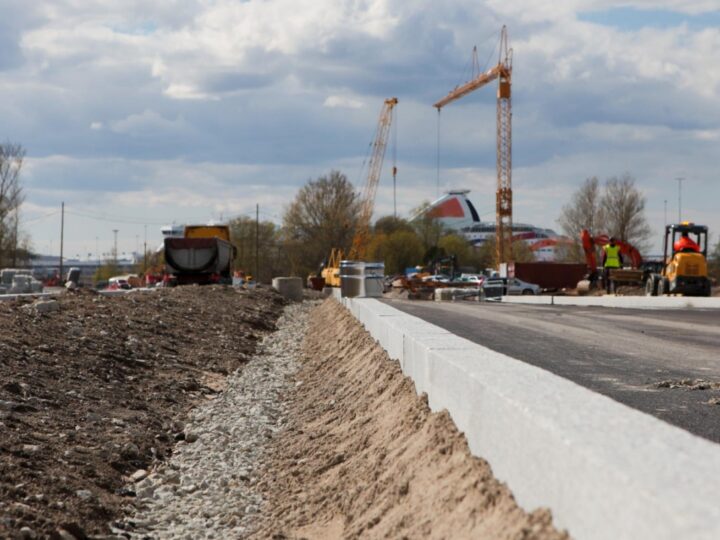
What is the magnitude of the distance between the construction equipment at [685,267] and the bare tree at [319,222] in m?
66.0

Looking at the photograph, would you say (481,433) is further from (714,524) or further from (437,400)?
(714,524)

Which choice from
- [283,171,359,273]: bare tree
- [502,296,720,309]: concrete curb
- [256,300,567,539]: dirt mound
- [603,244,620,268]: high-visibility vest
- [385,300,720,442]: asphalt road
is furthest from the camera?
[283,171,359,273]: bare tree

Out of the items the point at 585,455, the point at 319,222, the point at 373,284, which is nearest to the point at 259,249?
the point at 319,222

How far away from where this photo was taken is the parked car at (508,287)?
2285 inches

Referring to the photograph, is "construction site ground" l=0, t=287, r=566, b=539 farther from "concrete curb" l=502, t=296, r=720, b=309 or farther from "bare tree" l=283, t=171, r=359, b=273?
"bare tree" l=283, t=171, r=359, b=273

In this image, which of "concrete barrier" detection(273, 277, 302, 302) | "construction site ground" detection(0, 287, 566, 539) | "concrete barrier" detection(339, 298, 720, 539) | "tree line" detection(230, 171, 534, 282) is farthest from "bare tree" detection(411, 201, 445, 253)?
"concrete barrier" detection(339, 298, 720, 539)

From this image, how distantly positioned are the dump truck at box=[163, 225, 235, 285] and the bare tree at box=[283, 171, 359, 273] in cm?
5249

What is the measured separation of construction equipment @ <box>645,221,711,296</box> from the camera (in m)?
33.9

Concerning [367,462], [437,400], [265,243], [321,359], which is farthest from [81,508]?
[265,243]

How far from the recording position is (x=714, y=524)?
261 cm

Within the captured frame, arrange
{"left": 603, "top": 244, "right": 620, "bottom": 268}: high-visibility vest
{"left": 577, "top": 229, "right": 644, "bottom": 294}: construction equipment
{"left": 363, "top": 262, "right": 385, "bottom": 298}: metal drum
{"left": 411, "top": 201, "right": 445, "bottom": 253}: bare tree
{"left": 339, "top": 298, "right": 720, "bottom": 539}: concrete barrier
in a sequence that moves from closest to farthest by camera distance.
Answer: {"left": 339, "top": 298, "right": 720, "bottom": 539}: concrete barrier → {"left": 363, "top": 262, "right": 385, "bottom": 298}: metal drum → {"left": 577, "top": 229, "right": 644, "bottom": 294}: construction equipment → {"left": 603, "top": 244, "right": 620, "bottom": 268}: high-visibility vest → {"left": 411, "top": 201, "right": 445, "bottom": 253}: bare tree

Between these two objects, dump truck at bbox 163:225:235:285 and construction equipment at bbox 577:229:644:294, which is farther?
dump truck at bbox 163:225:235:285

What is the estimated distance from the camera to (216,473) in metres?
9.27

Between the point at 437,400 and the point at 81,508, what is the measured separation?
290 cm
